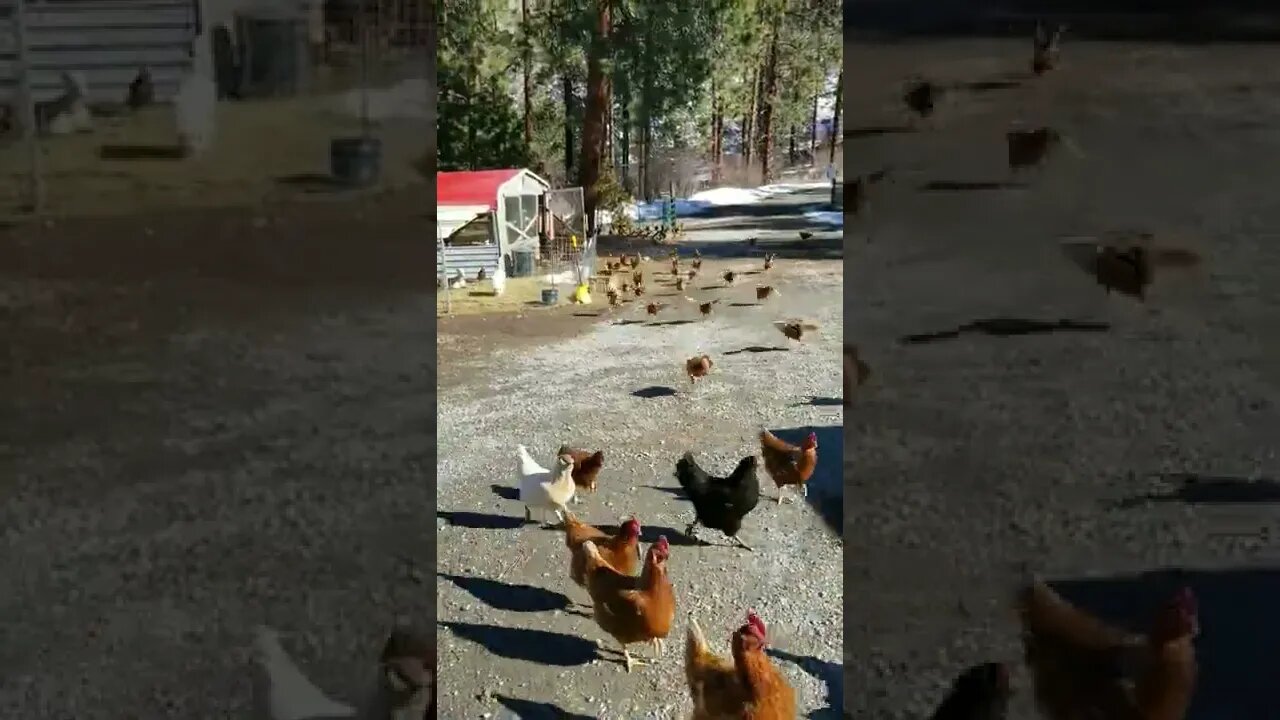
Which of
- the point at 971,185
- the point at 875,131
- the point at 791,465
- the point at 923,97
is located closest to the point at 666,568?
the point at 791,465

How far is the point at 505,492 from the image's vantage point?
170 cm

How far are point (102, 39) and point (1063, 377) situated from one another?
5.41ft

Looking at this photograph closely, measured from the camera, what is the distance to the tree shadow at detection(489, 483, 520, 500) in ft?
5.48

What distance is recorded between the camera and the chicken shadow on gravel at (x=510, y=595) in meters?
1.28

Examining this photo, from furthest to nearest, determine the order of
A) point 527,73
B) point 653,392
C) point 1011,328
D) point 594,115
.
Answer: point 594,115
point 527,73
point 653,392
point 1011,328

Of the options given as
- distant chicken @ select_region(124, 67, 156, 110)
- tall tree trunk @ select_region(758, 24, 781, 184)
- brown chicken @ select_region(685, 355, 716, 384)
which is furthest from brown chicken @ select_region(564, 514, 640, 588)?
tall tree trunk @ select_region(758, 24, 781, 184)

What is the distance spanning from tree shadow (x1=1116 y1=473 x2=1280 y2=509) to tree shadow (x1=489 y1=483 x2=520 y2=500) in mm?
852

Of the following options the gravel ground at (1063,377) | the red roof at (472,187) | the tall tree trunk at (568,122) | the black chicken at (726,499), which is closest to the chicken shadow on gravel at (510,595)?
the black chicken at (726,499)

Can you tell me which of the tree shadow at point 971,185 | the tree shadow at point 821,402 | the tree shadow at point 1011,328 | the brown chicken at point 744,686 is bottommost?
the tree shadow at point 821,402

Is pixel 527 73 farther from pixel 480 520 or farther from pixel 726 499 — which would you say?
pixel 726 499

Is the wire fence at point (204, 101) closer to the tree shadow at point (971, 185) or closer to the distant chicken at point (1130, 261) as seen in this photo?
the tree shadow at point (971, 185)

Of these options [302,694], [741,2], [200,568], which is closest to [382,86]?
[200,568]

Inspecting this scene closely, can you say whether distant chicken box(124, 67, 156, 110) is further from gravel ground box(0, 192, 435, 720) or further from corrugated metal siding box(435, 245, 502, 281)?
corrugated metal siding box(435, 245, 502, 281)

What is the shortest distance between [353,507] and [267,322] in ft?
2.57
